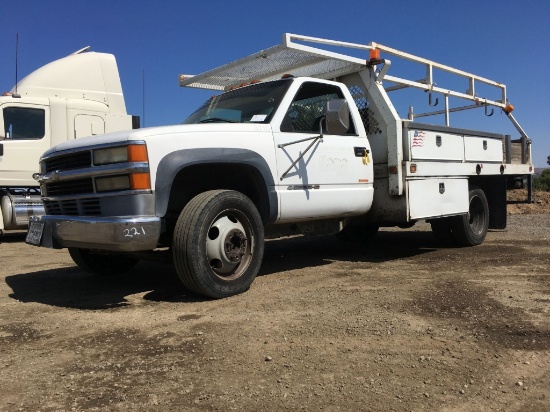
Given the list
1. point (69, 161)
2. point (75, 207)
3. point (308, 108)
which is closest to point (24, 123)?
point (69, 161)

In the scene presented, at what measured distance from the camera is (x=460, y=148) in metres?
6.75

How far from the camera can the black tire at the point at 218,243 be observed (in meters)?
3.99

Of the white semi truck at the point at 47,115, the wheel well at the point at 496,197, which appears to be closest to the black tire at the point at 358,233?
the wheel well at the point at 496,197

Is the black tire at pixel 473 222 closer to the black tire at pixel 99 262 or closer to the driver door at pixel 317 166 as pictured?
the driver door at pixel 317 166

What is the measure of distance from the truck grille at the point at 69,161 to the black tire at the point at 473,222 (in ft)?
17.2

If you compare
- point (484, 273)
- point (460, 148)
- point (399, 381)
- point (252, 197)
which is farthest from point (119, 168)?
point (460, 148)

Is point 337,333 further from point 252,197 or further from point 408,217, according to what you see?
point 408,217

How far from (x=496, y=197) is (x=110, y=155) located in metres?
6.83

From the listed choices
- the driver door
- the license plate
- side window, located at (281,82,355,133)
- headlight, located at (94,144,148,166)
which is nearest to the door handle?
the driver door

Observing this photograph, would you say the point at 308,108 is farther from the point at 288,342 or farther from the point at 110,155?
the point at 288,342

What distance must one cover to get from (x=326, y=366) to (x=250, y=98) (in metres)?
3.40

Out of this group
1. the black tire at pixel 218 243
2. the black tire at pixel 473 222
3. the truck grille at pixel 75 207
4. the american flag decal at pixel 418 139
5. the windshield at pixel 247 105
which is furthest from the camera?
the black tire at pixel 473 222

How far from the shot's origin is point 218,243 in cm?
426

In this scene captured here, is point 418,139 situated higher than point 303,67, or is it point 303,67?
point 303,67
